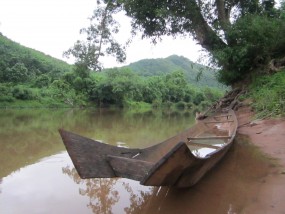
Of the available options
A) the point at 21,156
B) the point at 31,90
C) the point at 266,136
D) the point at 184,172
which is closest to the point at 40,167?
the point at 21,156

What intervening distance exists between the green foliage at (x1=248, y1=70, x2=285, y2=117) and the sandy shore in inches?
13.0

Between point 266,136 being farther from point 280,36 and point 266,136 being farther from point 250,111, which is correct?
point 280,36

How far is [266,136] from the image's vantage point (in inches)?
189

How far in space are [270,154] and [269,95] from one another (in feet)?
10.9

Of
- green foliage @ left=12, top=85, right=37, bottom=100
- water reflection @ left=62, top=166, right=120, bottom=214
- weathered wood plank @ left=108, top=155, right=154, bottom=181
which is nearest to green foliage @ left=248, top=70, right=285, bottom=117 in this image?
water reflection @ left=62, top=166, right=120, bottom=214

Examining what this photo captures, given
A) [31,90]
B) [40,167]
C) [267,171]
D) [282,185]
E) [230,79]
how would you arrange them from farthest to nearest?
1. [31,90]
2. [230,79]
3. [40,167]
4. [267,171]
5. [282,185]

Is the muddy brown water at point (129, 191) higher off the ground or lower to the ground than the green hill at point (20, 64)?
lower

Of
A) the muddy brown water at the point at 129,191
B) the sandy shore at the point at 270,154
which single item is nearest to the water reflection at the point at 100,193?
the muddy brown water at the point at 129,191

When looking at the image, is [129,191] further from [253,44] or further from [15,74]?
[15,74]

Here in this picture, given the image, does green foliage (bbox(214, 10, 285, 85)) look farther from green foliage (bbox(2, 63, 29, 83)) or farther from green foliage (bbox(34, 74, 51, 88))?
green foliage (bbox(34, 74, 51, 88))

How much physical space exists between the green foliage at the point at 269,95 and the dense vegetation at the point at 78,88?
1623 cm

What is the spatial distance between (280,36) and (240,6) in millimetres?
3493

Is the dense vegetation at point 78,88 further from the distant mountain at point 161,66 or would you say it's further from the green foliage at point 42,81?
the distant mountain at point 161,66

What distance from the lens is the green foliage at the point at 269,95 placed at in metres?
6.15
